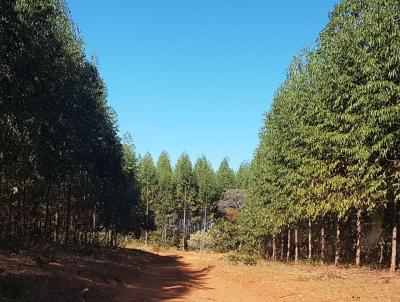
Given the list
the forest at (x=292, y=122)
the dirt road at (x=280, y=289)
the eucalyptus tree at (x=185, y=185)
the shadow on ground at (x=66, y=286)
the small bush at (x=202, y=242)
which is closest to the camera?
the shadow on ground at (x=66, y=286)

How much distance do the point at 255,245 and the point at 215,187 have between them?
134ft

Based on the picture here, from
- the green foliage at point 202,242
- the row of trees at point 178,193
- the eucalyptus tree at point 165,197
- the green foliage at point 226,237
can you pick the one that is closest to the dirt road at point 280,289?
the green foliage at point 226,237

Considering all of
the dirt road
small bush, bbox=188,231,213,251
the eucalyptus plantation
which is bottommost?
small bush, bbox=188,231,213,251

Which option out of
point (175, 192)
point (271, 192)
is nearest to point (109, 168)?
point (271, 192)

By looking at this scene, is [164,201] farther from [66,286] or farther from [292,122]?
[66,286]

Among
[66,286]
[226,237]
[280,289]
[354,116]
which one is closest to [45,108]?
[66,286]

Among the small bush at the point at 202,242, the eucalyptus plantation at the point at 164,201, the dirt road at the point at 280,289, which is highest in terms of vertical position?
the eucalyptus plantation at the point at 164,201

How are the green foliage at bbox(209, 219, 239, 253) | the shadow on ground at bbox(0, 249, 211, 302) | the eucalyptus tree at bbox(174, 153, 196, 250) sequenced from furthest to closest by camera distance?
the eucalyptus tree at bbox(174, 153, 196, 250) < the green foliage at bbox(209, 219, 239, 253) < the shadow on ground at bbox(0, 249, 211, 302)

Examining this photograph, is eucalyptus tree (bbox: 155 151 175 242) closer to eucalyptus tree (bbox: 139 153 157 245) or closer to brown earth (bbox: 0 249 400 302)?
eucalyptus tree (bbox: 139 153 157 245)

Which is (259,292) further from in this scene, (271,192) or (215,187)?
(215,187)

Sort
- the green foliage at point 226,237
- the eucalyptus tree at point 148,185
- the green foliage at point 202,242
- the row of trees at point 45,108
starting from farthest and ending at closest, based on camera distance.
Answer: the eucalyptus tree at point 148,185, the green foliage at point 202,242, the green foliage at point 226,237, the row of trees at point 45,108

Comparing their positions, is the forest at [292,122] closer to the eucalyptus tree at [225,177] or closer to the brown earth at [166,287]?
the brown earth at [166,287]

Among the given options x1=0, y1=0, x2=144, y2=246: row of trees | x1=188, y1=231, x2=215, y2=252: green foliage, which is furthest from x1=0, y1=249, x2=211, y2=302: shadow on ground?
x1=188, y1=231, x2=215, y2=252: green foliage

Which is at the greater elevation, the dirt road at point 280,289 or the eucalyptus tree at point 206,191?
the eucalyptus tree at point 206,191
